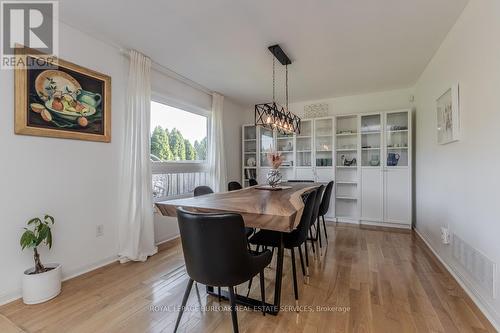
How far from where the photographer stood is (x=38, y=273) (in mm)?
1962

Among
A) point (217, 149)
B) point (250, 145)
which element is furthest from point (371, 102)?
point (217, 149)

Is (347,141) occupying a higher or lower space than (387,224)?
higher

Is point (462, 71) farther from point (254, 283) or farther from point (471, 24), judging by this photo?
point (254, 283)

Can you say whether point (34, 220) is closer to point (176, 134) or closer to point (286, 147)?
point (176, 134)

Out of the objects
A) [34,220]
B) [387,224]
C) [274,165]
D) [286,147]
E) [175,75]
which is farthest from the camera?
[286,147]

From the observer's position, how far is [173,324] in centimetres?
166

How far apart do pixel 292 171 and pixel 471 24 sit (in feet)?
11.7

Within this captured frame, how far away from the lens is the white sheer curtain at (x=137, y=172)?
2791 mm

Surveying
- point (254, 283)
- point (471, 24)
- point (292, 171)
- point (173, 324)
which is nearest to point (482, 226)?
point (471, 24)

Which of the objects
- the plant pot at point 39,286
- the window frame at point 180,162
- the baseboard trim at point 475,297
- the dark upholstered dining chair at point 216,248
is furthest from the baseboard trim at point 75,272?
the baseboard trim at point 475,297

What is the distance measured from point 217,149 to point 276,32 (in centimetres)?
243

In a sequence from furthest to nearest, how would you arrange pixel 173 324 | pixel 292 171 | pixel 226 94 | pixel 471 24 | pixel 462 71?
pixel 292 171 < pixel 226 94 < pixel 462 71 < pixel 471 24 < pixel 173 324

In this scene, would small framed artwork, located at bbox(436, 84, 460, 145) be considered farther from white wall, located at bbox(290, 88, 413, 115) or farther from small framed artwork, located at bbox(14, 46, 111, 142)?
small framed artwork, located at bbox(14, 46, 111, 142)

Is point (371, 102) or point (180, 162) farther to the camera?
point (371, 102)
